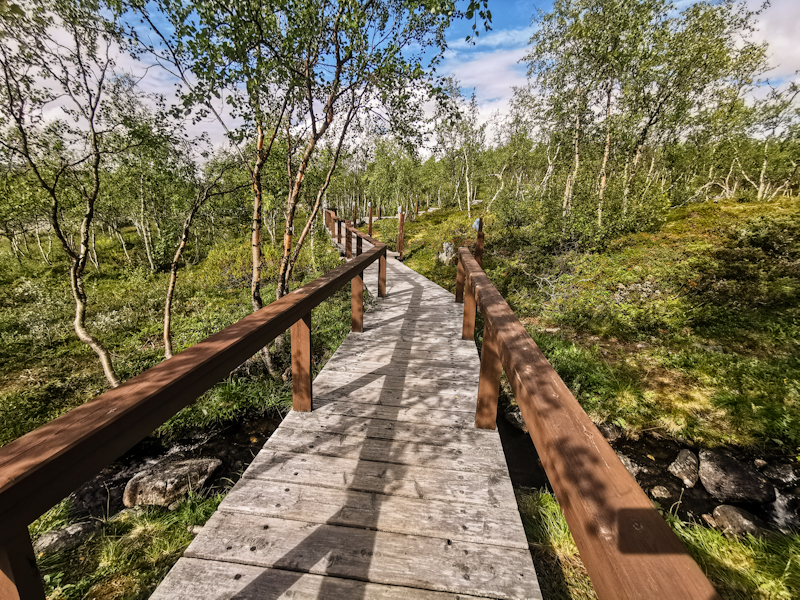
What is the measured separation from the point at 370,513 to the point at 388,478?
0.30 meters

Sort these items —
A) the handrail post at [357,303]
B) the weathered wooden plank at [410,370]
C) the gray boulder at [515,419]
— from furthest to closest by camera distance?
the gray boulder at [515,419], the handrail post at [357,303], the weathered wooden plank at [410,370]

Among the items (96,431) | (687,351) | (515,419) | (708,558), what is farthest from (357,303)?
(687,351)

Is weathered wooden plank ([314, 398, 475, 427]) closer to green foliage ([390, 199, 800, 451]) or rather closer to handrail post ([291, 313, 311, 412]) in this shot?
handrail post ([291, 313, 311, 412])

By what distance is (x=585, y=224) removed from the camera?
1136 cm

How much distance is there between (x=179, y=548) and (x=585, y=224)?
12899mm

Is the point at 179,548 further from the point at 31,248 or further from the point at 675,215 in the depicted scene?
Answer: the point at 31,248

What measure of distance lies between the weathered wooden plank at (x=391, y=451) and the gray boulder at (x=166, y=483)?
1.79m

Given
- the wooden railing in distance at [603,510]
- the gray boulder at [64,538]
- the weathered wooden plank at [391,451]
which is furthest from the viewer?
the gray boulder at [64,538]

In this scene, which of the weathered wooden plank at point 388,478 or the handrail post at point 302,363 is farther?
the handrail post at point 302,363

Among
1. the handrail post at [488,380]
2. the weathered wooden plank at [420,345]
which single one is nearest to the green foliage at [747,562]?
the handrail post at [488,380]

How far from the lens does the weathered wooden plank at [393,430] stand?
8.83 feet

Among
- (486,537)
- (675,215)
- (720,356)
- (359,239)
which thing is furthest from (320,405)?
(675,215)

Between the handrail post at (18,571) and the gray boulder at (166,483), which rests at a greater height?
the handrail post at (18,571)

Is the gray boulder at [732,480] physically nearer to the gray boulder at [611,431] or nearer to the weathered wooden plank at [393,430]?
the gray boulder at [611,431]
